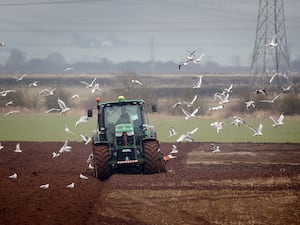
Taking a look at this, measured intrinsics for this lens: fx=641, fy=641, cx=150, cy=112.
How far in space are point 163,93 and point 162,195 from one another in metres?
40.2

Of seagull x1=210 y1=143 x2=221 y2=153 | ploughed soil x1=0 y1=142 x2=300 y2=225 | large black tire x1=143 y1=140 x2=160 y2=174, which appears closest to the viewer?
ploughed soil x1=0 y1=142 x2=300 y2=225

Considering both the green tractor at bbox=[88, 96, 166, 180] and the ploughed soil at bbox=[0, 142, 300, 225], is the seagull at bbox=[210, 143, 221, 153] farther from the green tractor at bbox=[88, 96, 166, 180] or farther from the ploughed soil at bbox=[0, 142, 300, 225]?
the green tractor at bbox=[88, 96, 166, 180]

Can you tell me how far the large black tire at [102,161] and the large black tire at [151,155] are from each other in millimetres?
1184

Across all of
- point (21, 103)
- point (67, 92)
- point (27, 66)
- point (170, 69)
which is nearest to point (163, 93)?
point (67, 92)

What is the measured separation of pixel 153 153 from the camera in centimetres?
1980

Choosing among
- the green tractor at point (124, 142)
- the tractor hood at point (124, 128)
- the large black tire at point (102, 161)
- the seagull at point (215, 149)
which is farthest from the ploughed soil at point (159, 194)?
the seagull at point (215, 149)

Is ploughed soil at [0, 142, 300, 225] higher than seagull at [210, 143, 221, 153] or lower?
higher

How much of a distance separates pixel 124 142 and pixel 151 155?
993 millimetres

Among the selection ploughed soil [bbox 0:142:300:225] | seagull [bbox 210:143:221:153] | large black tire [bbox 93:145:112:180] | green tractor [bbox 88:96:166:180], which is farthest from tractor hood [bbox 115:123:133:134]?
seagull [bbox 210:143:221:153]

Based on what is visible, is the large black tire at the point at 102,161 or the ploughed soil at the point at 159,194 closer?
the ploughed soil at the point at 159,194

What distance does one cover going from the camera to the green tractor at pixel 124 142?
19906 millimetres

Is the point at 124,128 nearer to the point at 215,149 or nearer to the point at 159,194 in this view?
the point at 159,194

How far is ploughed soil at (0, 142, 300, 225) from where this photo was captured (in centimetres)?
1440

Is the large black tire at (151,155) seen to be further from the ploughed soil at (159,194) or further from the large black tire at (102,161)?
the large black tire at (102,161)
